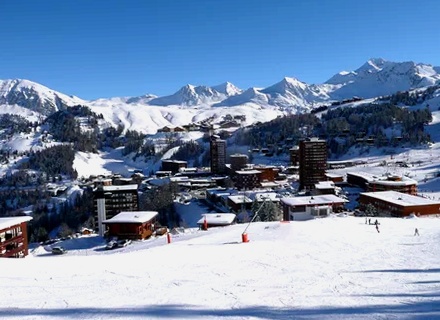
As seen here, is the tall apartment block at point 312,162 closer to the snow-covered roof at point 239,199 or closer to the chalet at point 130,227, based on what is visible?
the snow-covered roof at point 239,199

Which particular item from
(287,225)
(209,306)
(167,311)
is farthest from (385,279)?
(287,225)

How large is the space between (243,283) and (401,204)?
3041 centimetres

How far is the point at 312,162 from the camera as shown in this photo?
65562mm

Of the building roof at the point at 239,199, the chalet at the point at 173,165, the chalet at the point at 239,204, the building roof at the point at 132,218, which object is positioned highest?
the chalet at the point at 173,165

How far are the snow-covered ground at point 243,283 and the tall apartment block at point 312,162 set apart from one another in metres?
50.3

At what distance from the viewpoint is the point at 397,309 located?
6.84 meters

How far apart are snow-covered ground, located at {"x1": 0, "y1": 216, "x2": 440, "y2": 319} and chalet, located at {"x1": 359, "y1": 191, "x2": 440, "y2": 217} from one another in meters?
21.3

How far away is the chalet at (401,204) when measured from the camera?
35188mm

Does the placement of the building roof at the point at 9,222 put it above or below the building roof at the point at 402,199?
above

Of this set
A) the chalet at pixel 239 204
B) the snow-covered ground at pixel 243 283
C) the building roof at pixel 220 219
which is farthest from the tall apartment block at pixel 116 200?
the snow-covered ground at pixel 243 283

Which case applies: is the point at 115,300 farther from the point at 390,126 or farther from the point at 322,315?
the point at 390,126

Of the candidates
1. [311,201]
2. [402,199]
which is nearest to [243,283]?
[311,201]

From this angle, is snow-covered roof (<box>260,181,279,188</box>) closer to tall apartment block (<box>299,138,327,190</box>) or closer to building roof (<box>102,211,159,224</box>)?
tall apartment block (<box>299,138,327,190</box>)

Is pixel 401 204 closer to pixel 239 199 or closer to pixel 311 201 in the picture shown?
pixel 311 201
